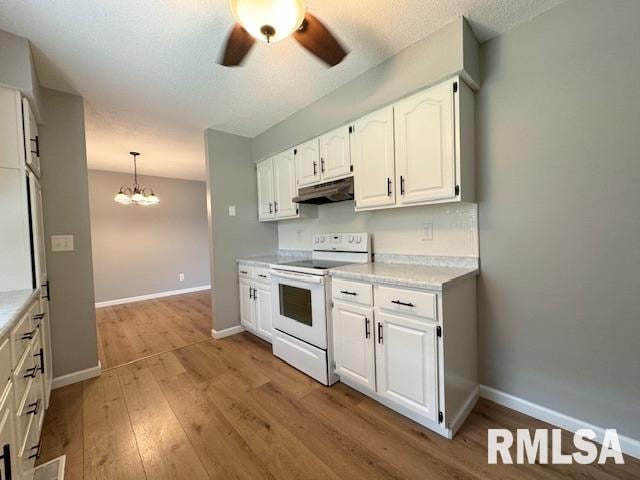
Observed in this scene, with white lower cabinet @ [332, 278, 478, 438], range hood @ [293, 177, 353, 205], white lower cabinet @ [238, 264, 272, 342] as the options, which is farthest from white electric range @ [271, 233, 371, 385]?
range hood @ [293, 177, 353, 205]

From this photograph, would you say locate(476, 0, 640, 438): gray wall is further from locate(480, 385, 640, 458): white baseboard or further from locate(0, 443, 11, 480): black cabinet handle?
locate(0, 443, 11, 480): black cabinet handle

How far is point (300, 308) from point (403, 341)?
947 millimetres

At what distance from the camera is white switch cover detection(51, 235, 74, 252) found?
215cm

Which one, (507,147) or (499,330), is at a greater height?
(507,147)

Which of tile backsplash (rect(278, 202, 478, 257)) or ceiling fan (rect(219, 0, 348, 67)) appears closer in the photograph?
ceiling fan (rect(219, 0, 348, 67))

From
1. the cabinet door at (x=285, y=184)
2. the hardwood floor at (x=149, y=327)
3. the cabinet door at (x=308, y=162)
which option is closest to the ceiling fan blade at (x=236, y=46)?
the cabinet door at (x=308, y=162)

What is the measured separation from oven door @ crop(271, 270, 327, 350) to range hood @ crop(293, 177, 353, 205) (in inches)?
29.8

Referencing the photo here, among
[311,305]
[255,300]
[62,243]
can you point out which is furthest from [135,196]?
[311,305]

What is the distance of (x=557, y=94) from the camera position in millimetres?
1541

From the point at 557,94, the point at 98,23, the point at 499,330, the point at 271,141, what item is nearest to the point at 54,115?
the point at 98,23

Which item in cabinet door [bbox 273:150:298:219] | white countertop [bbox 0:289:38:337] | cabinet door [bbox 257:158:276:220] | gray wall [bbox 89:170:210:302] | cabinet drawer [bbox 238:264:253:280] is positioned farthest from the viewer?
gray wall [bbox 89:170:210:302]

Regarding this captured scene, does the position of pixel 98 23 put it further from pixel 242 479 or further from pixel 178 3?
pixel 242 479

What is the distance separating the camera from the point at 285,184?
9.84 ft

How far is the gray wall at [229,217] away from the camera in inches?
121
